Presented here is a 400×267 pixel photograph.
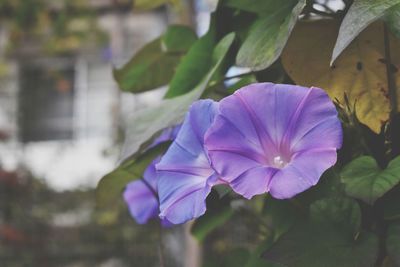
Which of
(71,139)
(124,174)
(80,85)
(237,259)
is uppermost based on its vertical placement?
(124,174)

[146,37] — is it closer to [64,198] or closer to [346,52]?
[64,198]

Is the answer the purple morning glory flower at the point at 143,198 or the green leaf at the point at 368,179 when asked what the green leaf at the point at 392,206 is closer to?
the green leaf at the point at 368,179

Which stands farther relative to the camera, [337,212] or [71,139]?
[71,139]

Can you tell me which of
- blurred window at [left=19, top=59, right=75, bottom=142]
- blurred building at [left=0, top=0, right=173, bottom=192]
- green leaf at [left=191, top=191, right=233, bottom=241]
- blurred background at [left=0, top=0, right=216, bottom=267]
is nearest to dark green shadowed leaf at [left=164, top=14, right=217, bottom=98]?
green leaf at [left=191, top=191, right=233, bottom=241]

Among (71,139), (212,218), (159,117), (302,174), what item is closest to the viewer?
(302,174)

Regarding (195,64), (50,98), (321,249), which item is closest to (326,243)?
(321,249)

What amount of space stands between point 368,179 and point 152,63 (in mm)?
319

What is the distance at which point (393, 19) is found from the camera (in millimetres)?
289

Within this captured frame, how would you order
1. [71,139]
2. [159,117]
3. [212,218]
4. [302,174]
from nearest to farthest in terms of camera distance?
[302,174] < [159,117] < [212,218] < [71,139]

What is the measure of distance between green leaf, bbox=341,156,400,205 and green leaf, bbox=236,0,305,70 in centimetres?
10

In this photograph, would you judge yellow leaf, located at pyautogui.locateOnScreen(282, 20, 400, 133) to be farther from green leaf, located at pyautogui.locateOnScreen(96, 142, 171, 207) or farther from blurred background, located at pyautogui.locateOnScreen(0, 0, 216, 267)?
blurred background, located at pyautogui.locateOnScreen(0, 0, 216, 267)

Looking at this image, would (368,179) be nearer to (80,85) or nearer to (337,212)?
(337,212)

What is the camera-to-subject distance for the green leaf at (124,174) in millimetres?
416

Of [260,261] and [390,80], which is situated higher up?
[390,80]
